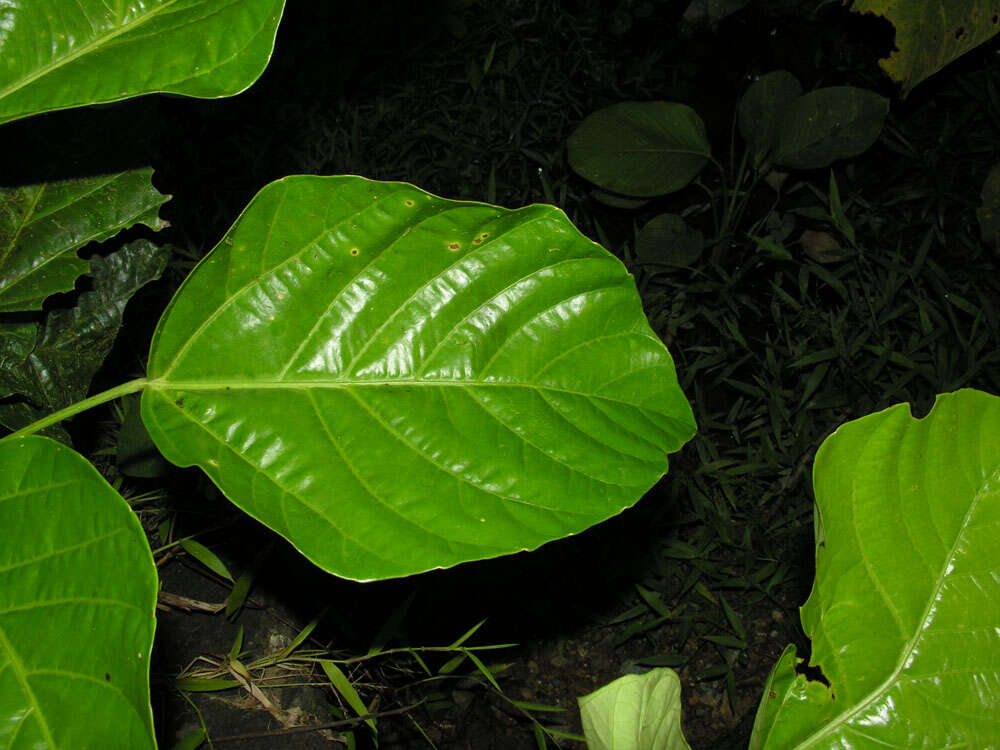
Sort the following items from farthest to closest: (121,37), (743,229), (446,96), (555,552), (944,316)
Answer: (446,96), (743,229), (944,316), (555,552), (121,37)

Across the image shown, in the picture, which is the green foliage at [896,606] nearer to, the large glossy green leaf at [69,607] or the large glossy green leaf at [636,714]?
the large glossy green leaf at [636,714]

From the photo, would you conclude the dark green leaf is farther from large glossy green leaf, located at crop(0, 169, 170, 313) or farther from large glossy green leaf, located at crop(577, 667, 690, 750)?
large glossy green leaf, located at crop(577, 667, 690, 750)

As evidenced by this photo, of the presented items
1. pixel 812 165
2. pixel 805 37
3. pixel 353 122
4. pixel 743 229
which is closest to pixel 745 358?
pixel 743 229

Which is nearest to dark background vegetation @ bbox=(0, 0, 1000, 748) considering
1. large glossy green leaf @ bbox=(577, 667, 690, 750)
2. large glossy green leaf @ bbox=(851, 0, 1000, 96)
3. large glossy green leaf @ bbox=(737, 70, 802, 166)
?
large glossy green leaf @ bbox=(737, 70, 802, 166)

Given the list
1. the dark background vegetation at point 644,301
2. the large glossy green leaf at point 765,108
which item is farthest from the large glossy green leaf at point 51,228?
the large glossy green leaf at point 765,108

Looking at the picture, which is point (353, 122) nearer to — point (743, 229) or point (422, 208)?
point (743, 229)
